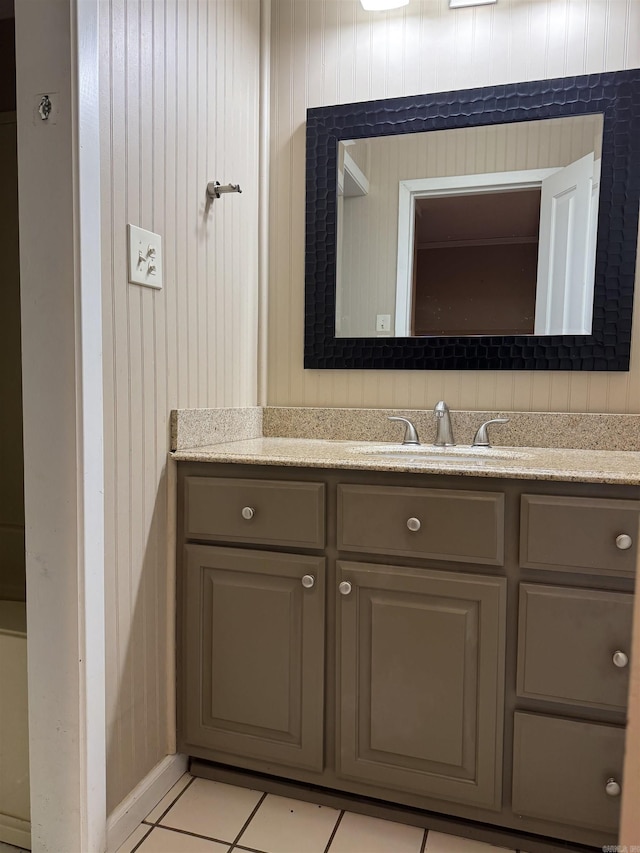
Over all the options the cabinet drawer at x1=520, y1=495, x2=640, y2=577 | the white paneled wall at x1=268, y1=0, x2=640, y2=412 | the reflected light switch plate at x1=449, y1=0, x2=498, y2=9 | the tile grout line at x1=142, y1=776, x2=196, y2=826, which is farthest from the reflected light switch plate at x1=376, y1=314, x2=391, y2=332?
the tile grout line at x1=142, y1=776, x2=196, y2=826

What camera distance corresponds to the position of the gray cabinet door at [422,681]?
1201 mm

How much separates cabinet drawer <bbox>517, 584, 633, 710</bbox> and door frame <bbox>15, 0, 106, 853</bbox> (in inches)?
33.9

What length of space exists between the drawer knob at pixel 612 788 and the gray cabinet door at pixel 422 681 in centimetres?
20

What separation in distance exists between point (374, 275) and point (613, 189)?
2.26 feet

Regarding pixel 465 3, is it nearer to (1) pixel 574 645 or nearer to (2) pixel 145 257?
(2) pixel 145 257

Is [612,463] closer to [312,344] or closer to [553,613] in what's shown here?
[553,613]

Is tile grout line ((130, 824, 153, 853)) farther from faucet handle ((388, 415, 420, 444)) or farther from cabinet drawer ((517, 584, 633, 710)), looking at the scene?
faucet handle ((388, 415, 420, 444))

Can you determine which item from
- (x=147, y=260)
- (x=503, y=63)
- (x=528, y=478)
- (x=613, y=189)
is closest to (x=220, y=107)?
(x=147, y=260)

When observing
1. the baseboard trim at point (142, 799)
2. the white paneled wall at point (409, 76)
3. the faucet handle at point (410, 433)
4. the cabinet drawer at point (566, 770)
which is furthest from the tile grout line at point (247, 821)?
the white paneled wall at point (409, 76)

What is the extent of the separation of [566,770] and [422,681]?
0.32 meters

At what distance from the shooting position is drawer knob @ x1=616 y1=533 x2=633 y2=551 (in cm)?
110

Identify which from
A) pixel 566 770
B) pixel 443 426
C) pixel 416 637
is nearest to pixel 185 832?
pixel 416 637

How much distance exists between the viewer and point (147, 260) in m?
1.27

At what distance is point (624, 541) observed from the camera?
1.10 metres
